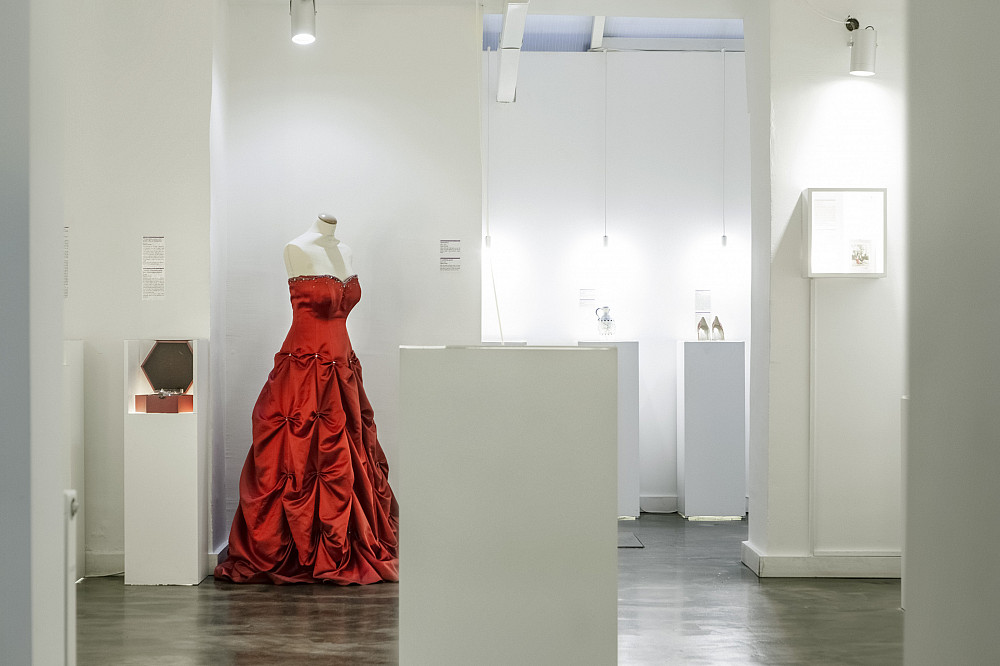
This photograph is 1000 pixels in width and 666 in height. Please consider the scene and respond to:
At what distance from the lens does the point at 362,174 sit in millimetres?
5965

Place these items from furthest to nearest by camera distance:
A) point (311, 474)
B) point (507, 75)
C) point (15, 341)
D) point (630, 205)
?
point (630, 205)
point (507, 75)
point (311, 474)
point (15, 341)

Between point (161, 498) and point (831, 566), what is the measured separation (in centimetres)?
393

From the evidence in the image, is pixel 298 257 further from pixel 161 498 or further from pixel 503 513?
pixel 503 513

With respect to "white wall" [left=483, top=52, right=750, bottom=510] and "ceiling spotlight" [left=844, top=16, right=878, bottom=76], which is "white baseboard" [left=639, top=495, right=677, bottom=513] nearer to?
"white wall" [left=483, top=52, right=750, bottom=510]

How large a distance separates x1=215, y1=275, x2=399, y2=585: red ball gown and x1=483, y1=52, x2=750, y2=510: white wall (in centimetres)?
284

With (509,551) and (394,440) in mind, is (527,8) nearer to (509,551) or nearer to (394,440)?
(394,440)

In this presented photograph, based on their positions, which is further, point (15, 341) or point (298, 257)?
point (298, 257)

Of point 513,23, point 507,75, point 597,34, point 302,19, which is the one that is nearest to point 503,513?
point 302,19

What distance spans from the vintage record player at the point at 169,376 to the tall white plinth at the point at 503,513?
3.23 meters

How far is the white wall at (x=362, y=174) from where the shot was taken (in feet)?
19.4

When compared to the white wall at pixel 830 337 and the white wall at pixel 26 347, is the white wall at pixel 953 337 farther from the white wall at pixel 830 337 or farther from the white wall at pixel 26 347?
the white wall at pixel 830 337

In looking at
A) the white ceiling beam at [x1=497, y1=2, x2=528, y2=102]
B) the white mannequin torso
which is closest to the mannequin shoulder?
the white mannequin torso

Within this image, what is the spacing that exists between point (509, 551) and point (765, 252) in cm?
369

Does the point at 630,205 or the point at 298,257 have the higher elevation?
the point at 630,205
